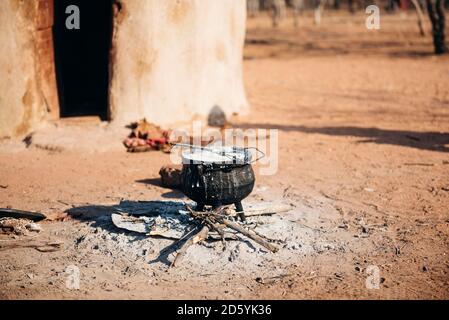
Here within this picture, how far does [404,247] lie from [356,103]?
6.06 metres

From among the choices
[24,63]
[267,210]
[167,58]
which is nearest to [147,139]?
[167,58]

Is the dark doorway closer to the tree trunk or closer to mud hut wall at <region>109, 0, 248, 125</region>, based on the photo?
mud hut wall at <region>109, 0, 248, 125</region>

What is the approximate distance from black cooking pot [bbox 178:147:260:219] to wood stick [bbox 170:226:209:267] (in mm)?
257

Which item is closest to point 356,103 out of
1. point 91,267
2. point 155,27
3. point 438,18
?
point 155,27

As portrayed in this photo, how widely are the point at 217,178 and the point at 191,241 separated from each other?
1.85 ft

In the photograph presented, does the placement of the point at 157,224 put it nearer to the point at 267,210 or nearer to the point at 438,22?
the point at 267,210

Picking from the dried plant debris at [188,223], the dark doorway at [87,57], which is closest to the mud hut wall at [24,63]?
the dark doorway at [87,57]

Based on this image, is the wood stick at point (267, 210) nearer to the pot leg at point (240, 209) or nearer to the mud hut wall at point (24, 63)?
the pot leg at point (240, 209)

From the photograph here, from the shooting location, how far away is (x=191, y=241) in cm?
515

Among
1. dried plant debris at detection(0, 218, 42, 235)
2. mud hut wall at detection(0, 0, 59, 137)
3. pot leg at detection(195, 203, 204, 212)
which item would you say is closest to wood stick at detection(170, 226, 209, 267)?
pot leg at detection(195, 203, 204, 212)

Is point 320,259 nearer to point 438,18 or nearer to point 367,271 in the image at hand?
point 367,271

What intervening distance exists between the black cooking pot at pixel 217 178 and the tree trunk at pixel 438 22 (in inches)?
465

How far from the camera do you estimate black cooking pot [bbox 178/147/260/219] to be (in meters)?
5.19
